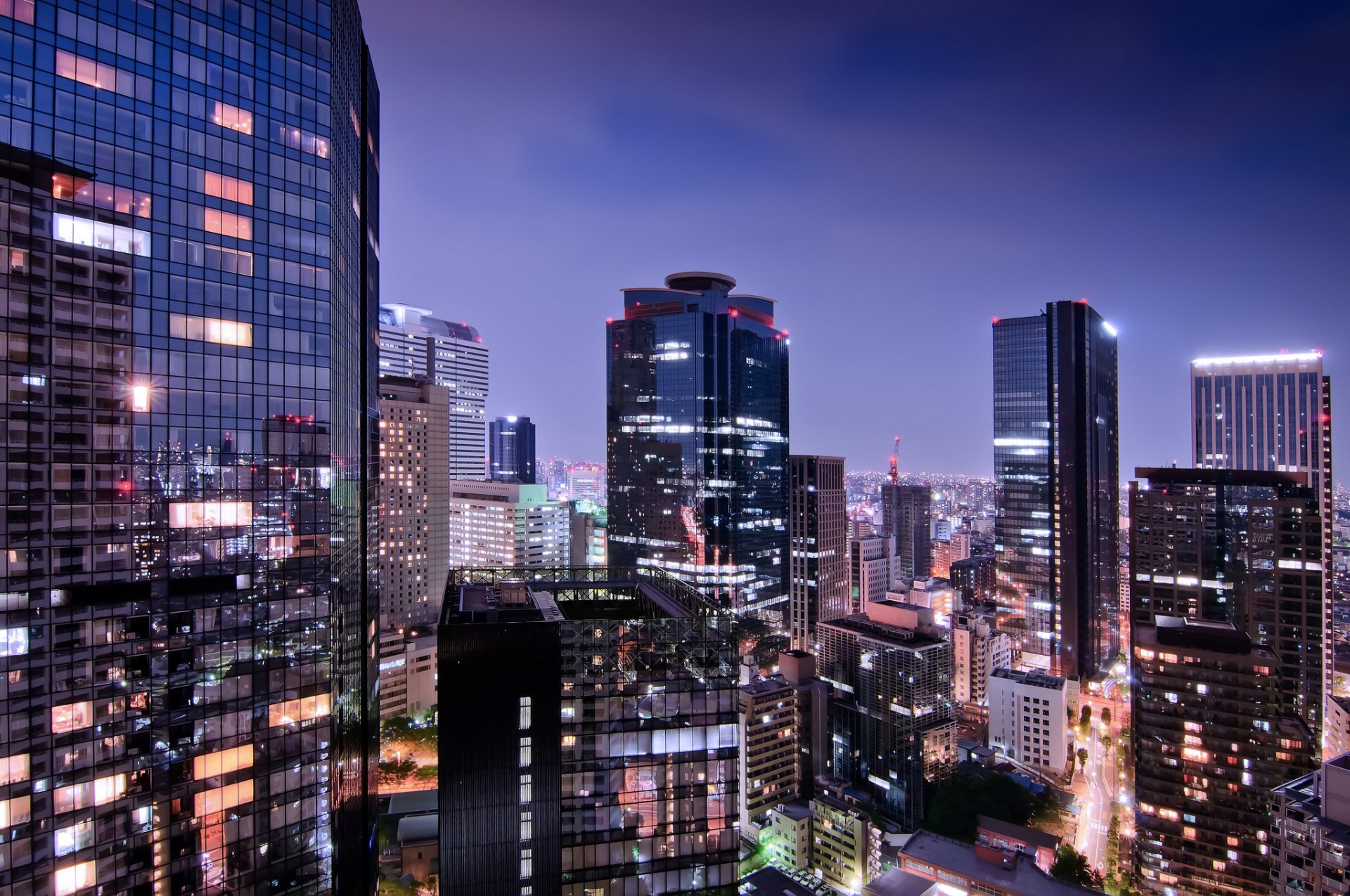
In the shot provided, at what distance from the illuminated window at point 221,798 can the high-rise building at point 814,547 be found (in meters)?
129

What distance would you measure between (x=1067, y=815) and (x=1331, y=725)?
37.9 m

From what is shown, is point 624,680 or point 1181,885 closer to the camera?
point 624,680

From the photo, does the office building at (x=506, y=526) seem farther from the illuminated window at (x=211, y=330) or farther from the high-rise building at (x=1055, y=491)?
the illuminated window at (x=211, y=330)

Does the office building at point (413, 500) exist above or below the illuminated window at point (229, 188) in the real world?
below

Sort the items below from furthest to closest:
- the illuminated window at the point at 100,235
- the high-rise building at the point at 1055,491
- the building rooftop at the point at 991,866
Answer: the high-rise building at the point at 1055,491
the building rooftop at the point at 991,866
the illuminated window at the point at 100,235

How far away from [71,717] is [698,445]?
11590 cm

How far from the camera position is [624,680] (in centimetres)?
3812

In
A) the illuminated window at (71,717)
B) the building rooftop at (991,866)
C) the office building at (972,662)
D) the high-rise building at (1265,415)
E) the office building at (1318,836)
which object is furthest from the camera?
the high-rise building at (1265,415)

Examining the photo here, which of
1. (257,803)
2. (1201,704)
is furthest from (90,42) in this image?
(1201,704)

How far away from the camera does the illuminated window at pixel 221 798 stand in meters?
38.4

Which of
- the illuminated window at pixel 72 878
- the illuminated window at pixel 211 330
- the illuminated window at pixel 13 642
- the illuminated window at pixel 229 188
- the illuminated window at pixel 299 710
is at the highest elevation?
the illuminated window at pixel 229 188

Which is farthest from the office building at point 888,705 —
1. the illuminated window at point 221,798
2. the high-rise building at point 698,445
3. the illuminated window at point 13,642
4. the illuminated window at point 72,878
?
the illuminated window at point 13,642

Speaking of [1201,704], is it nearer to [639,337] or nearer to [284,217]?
[284,217]

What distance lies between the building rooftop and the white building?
43.8 metres
